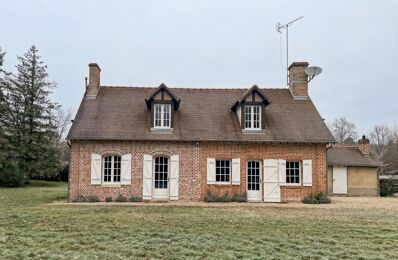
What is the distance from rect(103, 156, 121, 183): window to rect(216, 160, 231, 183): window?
4.73 metres

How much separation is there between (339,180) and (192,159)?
453 inches

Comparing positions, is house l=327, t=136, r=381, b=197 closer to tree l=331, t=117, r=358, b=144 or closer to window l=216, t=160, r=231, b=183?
window l=216, t=160, r=231, b=183

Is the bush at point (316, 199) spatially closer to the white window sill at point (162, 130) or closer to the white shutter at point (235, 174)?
the white shutter at point (235, 174)

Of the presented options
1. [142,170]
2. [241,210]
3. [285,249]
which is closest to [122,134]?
[142,170]

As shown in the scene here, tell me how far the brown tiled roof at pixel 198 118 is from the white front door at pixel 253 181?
1338mm

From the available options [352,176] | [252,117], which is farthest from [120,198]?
→ [352,176]

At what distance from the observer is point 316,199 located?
18031mm

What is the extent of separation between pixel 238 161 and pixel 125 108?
656cm

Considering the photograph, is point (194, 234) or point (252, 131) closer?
point (194, 234)

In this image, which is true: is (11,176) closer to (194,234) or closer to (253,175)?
(253,175)

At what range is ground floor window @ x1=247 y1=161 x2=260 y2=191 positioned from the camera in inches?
727

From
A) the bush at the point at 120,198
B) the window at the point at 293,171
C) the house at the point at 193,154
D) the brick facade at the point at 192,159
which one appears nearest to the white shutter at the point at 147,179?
the house at the point at 193,154

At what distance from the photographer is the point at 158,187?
18.2 meters

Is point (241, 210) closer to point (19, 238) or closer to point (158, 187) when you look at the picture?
point (158, 187)
